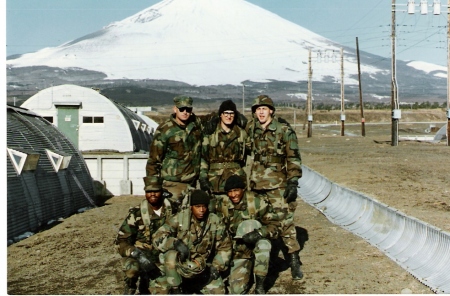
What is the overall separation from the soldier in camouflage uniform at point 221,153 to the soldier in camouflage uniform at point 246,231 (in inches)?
18.9

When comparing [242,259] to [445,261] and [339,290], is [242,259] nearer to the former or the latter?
[339,290]

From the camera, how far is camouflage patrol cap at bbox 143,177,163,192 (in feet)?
26.3

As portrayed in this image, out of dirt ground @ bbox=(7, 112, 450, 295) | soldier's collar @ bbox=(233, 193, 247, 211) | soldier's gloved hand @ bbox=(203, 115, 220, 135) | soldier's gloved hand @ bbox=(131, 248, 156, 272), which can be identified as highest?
soldier's gloved hand @ bbox=(203, 115, 220, 135)

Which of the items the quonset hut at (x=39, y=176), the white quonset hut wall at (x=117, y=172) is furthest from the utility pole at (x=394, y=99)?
the quonset hut at (x=39, y=176)

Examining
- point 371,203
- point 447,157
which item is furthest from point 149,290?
point 447,157

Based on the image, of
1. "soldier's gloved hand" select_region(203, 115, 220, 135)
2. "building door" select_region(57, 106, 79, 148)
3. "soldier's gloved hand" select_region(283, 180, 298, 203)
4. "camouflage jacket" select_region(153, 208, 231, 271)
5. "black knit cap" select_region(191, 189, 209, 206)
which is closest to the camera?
"black knit cap" select_region(191, 189, 209, 206)

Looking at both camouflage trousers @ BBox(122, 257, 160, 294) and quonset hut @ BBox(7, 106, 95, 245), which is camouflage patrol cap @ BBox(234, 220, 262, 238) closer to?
camouflage trousers @ BBox(122, 257, 160, 294)

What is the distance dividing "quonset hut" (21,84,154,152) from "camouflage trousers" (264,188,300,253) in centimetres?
2669

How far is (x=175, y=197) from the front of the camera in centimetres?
891

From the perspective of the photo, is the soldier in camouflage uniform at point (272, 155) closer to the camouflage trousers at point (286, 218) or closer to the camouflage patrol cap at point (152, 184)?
the camouflage trousers at point (286, 218)

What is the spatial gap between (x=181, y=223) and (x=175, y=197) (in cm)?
131

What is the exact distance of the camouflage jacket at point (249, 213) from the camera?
8.20 meters

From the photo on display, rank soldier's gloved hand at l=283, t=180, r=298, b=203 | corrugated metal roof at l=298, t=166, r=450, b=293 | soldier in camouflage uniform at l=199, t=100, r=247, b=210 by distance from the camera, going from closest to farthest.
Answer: corrugated metal roof at l=298, t=166, r=450, b=293 → soldier's gloved hand at l=283, t=180, r=298, b=203 → soldier in camouflage uniform at l=199, t=100, r=247, b=210

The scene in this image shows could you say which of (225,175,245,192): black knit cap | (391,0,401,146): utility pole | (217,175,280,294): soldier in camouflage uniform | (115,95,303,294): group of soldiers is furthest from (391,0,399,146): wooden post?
(225,175,245,192): black knit cap
